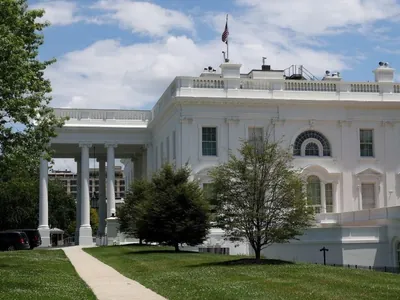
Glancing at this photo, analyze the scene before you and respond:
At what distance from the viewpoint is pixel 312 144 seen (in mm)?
53625

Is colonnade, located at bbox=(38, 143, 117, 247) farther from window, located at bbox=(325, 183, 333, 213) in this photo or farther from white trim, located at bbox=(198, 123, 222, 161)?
window, located at bbox=(325, 183, 333, 213)

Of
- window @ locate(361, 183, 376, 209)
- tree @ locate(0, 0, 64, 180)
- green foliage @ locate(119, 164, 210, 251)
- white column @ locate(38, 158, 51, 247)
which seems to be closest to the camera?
tree @ locate(0, 0, 64, 180)

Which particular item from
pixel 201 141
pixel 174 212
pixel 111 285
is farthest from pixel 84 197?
pixel 111 285

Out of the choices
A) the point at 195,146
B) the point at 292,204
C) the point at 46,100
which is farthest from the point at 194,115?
the point at 292,204

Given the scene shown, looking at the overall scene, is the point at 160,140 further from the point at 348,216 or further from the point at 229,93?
the point at 348,216

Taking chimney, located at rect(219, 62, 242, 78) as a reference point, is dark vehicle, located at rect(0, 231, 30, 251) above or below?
below

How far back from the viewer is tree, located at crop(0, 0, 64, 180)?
26.1m

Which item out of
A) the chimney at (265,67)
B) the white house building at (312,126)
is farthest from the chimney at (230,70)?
the chimney at (265,67)

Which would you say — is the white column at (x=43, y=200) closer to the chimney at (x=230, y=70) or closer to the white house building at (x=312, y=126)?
the white house building at (x=312, y=126)

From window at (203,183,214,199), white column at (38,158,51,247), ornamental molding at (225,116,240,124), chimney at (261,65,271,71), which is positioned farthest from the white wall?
window at (203,183,214,199)

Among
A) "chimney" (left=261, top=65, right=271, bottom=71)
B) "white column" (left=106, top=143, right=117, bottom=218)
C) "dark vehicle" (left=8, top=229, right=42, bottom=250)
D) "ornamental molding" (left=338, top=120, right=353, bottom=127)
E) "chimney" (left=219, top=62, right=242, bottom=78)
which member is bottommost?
"dark vehicle" (left=8, top=229, right=42, bottom=250)

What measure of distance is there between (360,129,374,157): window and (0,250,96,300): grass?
29336 mm

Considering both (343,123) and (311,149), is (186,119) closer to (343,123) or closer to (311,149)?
(311,149)

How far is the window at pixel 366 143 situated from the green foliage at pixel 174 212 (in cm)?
1955
